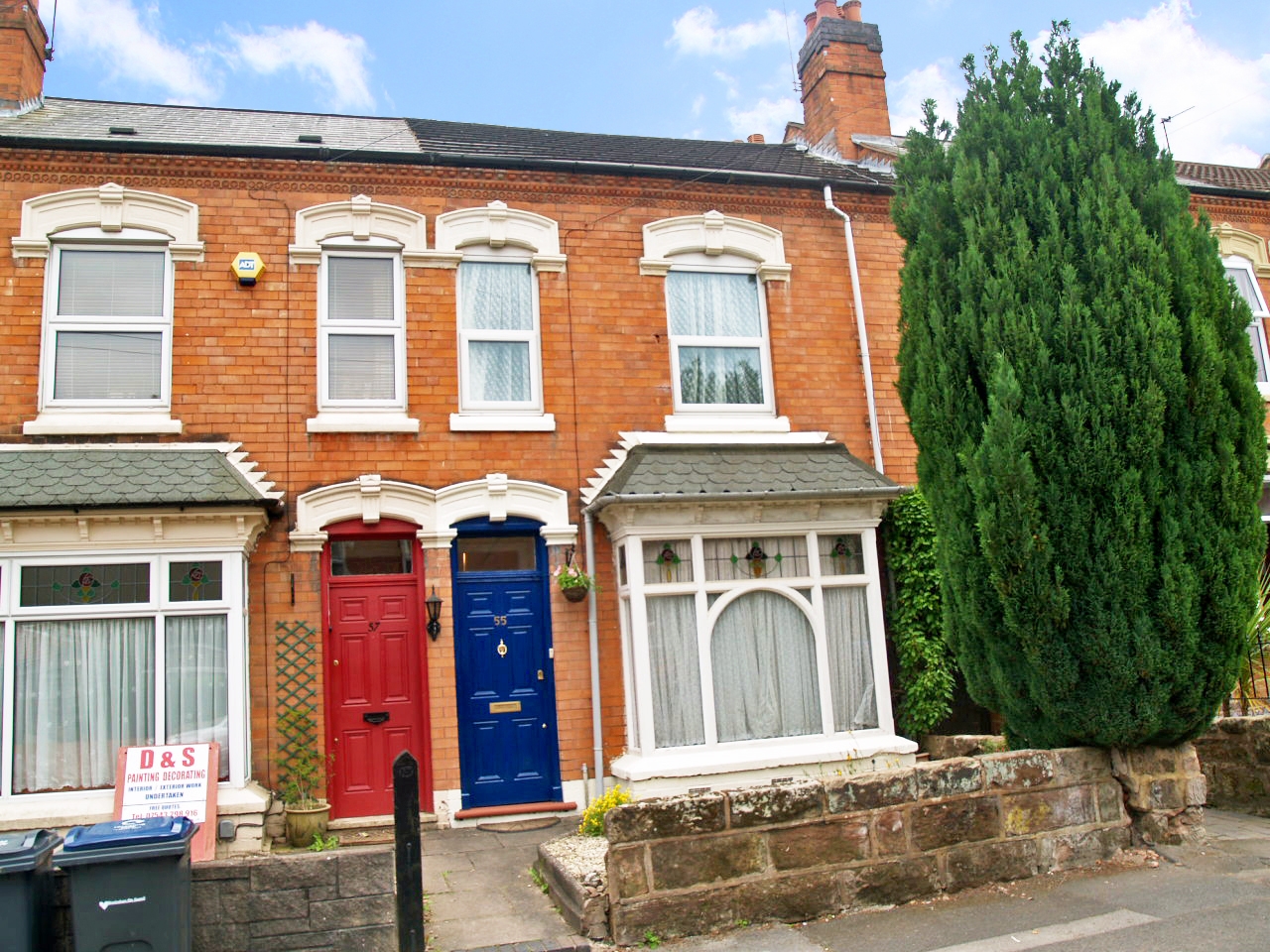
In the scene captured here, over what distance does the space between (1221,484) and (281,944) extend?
6.28 meters

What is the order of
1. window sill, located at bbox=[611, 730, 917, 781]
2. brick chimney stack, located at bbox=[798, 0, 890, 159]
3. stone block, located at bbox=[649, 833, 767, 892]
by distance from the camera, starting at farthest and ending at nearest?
brick chimney stack, located at bbox=[798, 0, 890, 159]
window sill, located at bbox=[611, 730, 917, 781]
stone block, located at bbox=[649, 833, 767, 892]

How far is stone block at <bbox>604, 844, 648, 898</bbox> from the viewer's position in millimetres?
5543

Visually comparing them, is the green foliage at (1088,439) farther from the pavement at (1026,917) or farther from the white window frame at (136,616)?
the white window frame at (136,616)

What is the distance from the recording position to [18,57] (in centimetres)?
1121

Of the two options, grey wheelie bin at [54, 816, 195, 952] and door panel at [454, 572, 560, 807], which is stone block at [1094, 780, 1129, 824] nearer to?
door panel at [454, 572, 560, 807]

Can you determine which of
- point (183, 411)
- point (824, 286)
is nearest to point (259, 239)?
point (183, 411)

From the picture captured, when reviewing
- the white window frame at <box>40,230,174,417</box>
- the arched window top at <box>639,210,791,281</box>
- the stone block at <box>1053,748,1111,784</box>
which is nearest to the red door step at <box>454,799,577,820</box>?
the stone block at <box>1053,748,1111,784</box>

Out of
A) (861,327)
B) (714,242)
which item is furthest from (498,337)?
(861,327)

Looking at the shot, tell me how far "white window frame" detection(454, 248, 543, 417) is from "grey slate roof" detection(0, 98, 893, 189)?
0.96 m

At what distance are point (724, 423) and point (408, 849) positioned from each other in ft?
20.1

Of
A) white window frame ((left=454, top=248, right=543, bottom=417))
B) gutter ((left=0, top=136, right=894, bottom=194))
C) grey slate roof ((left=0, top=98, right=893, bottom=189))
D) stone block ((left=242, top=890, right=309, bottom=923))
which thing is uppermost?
grey slate roof ((left=0, top=98, right=893, bottom=189))

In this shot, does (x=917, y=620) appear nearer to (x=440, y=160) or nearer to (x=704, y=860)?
(x=704, y=860)

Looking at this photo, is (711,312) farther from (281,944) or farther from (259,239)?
(281,944)

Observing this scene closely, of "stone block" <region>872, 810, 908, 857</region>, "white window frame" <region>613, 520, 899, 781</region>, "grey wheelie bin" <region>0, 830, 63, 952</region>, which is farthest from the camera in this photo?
"white window frame" <region>613, 520, 899, 781</region>
